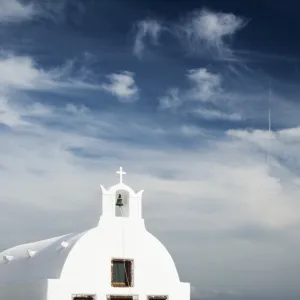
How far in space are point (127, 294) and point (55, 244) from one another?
15.6ft

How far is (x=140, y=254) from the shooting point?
3591 cm

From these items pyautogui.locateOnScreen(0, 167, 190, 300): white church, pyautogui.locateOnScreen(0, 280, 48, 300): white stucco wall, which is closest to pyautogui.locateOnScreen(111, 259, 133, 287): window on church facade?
pyautogui.locateOnScreen(0, 167, 190, 300): white church

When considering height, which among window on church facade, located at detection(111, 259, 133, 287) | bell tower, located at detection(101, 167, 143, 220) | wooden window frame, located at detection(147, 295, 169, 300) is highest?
bell tower, located at detection(101, 167, 143, 220)

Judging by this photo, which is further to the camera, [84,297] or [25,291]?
[25,291]

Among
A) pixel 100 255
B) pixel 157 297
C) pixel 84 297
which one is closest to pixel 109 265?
pixel 100 255

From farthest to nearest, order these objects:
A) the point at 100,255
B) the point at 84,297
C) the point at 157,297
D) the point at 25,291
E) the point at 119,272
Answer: the point at 157,297 < the point at 25,291 < the point at 119,272 < the point at 100,255 < the point at 84,297

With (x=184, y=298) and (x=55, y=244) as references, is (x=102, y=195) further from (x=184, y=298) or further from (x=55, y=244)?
(x=184, y=298)

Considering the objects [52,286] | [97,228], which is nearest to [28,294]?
[52,286]

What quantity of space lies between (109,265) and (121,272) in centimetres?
79

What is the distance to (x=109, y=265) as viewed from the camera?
35.0 m

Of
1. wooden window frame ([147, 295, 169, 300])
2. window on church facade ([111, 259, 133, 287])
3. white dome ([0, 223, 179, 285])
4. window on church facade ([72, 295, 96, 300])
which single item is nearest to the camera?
window on church facade ([72, 295, 96, 300])

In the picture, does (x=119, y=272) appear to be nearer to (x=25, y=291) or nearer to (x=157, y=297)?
(x=157, y=297)

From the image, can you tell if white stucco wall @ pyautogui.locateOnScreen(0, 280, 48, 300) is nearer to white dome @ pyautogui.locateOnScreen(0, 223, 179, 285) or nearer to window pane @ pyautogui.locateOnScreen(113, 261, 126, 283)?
white dome @ pyautogui.locateOnScreen(0, 223, 179, 285)

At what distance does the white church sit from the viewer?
33938 millimetres
